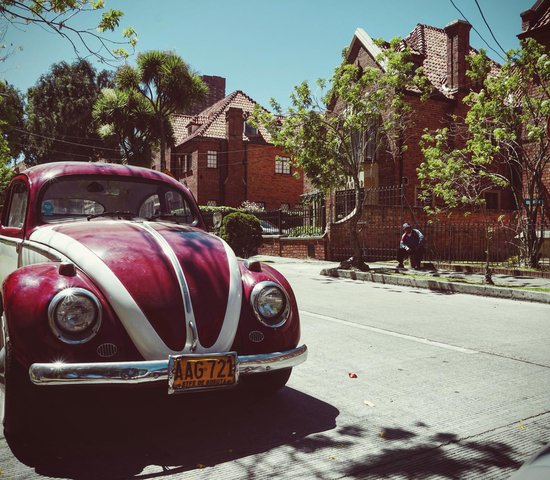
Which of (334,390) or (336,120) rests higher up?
(336,120)

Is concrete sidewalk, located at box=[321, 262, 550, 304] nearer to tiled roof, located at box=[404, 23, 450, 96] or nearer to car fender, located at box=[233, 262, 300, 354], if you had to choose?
car fender, located at box=[233, 262, 300, 354]

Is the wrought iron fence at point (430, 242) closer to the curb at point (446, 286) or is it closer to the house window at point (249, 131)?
the curb at point (446, 286)

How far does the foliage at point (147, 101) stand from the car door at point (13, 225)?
71.5 feet

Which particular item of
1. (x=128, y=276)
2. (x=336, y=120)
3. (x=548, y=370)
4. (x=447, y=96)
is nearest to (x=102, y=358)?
(x=128, y=276)

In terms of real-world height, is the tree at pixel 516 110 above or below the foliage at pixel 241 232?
above

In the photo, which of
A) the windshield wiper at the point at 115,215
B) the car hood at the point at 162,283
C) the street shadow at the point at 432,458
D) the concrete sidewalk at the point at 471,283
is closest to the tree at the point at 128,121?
the concrete sidewalk at the point at 471,283

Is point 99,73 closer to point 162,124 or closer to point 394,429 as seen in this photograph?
point 162,124

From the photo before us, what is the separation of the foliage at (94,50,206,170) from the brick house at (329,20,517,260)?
9.01 m

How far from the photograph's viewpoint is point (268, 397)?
398 centimetres

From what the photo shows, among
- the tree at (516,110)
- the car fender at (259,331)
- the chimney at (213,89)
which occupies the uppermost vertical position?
the chimney at (213,89)

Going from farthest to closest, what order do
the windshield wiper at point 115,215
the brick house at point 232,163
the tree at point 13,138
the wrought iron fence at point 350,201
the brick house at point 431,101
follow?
the brick house at point 232,163 → the tree at point 13,138 → the brick house at point 431,101 → the wrought iron fence at point 350,201 → the windshield wiper at point 115,215

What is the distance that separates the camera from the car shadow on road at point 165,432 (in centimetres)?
290

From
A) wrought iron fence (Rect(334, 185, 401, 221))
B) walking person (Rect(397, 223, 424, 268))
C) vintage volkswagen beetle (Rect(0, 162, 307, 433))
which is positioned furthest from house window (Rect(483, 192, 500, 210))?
vintage volkswagen beetle (Rect(0, 162, 307, 433))

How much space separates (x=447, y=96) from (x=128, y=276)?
26.3 meters
